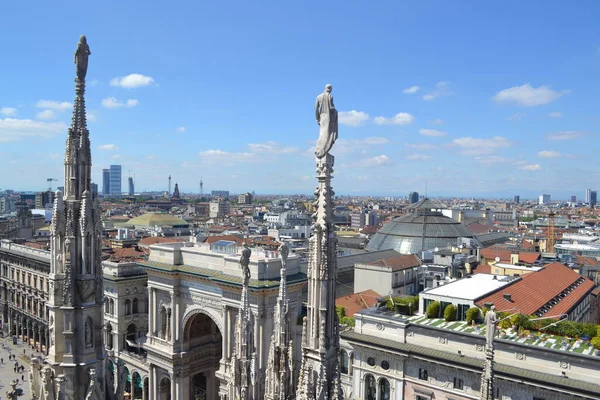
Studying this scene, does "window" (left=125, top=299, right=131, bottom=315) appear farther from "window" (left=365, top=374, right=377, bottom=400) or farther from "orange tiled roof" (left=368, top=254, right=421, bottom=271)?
"window" (left=365, top=374, right=377, bottom=400)

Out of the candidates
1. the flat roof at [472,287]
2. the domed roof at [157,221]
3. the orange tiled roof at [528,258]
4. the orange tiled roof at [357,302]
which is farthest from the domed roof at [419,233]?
the domed roof at [157,221]

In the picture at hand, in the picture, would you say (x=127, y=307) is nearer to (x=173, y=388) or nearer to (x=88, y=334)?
(x=173, y=388)

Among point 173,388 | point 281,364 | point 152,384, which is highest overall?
point 281,364

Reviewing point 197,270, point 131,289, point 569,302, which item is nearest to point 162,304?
point 197,270

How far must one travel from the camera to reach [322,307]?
882 cm

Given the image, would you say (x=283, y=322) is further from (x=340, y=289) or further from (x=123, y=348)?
(x=123, y=348)

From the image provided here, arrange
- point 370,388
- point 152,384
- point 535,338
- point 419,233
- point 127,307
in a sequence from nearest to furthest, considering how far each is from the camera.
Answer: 1. point 535,338
2. point 370,388
3. point 152,384
4. point 127,307
5. point 419,233

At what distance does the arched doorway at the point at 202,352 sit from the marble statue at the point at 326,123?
112 feet

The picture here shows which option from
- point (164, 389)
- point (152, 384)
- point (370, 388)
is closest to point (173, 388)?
point (164, 389)

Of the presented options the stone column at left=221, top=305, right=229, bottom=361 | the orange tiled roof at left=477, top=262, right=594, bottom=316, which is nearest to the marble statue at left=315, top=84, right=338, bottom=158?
the orange tiled roof at left=477, top=262, right=594, bottom=316

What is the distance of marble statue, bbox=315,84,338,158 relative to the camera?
30.3 ft

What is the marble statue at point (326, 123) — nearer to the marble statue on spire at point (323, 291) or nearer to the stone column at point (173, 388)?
the marble statue on spire at point (323, 291)

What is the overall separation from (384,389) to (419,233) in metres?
51.2

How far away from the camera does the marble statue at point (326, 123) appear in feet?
30.3
